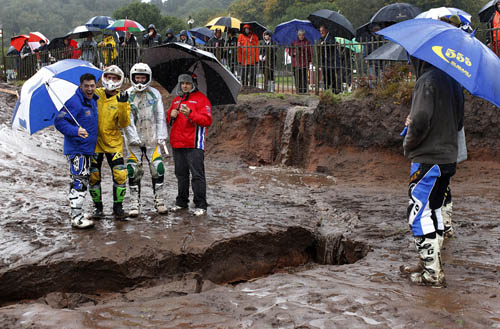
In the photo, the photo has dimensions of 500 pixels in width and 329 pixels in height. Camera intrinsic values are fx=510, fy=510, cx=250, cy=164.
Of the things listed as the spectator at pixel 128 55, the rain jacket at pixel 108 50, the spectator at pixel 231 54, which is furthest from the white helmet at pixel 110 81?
the rain jacket at pixel 108 50

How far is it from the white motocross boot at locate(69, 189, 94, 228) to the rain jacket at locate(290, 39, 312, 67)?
9136 millimetres

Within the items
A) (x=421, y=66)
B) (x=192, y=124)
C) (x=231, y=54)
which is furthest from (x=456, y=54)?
(x=231, y=54)

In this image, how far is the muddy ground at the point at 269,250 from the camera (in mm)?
4164

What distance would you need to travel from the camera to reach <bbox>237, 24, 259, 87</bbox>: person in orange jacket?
15188 mm

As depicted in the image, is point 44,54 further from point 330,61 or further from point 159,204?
point 159,204

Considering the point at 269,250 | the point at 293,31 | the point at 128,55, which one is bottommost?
the point at 269,250

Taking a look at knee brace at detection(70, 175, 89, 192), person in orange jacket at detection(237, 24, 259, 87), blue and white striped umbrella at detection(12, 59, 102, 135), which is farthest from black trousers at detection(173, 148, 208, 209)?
person in orange jacket at detection(237, 24, 259, 87)

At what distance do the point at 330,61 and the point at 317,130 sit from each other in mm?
2273

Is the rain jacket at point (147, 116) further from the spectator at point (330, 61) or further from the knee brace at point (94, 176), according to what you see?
the spectator at point (330, 61)

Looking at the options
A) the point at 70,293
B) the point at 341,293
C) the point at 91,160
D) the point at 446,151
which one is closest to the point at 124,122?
the point at 91,160

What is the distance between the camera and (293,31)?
15.4 meters

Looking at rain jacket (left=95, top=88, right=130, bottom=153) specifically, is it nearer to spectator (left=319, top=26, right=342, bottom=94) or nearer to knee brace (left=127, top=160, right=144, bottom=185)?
knee brace (left=127, top=160, right=144, bottom=185)

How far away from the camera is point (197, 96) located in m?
6.83

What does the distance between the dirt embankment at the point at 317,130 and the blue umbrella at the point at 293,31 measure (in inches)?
96.3
